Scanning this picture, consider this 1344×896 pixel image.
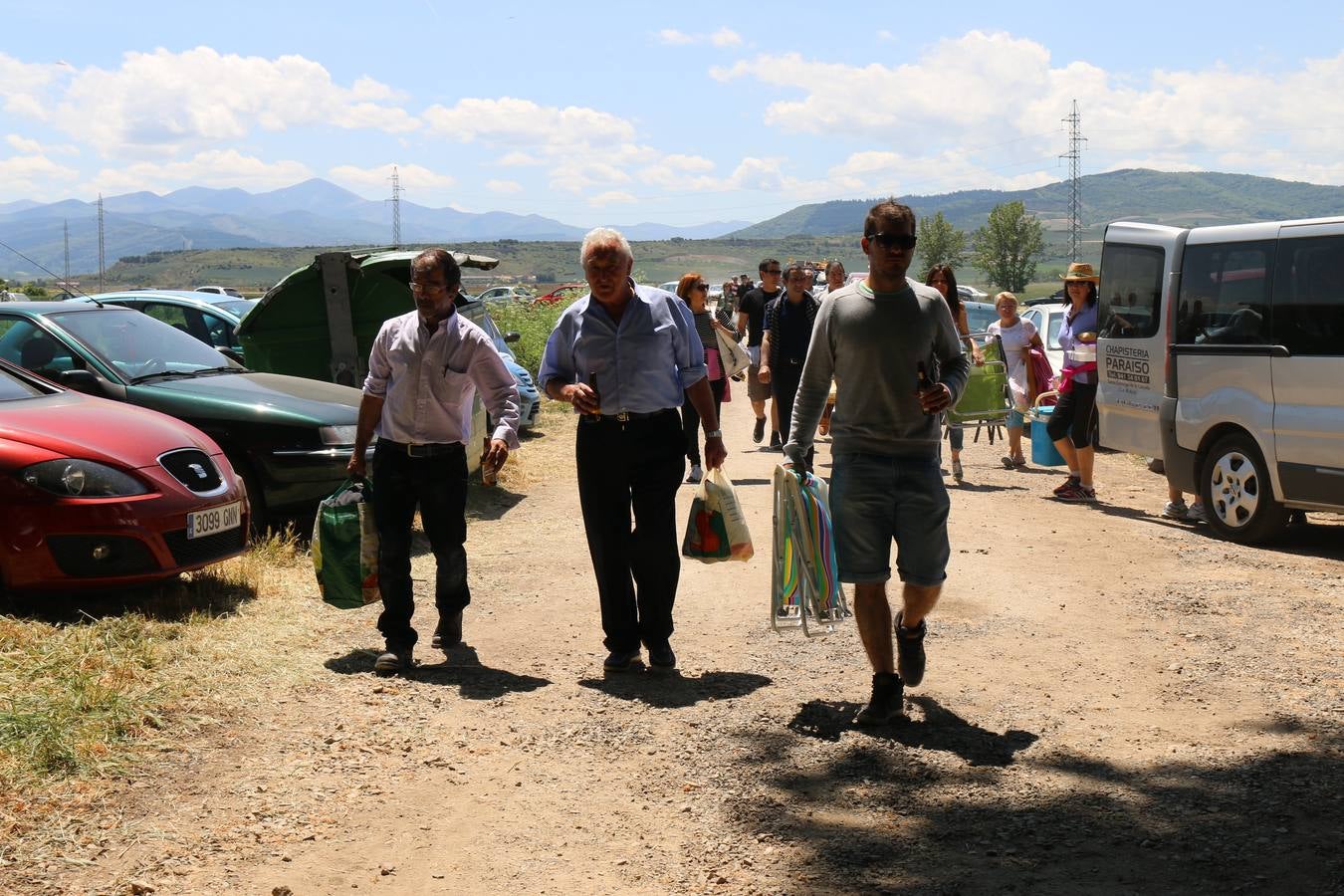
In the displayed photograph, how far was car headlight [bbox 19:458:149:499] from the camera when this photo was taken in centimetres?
727

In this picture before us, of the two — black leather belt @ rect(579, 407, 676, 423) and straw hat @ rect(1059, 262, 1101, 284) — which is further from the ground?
straw hat @ rect(1059, 262, 1101, 284)

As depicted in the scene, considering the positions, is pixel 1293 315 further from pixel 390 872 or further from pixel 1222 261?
pixel 390 872

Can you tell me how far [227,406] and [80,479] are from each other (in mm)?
2472

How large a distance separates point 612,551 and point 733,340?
284 inches

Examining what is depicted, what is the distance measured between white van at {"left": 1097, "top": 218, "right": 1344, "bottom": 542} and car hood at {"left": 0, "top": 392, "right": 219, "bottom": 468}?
22.5 feet

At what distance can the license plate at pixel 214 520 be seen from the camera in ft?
25.3

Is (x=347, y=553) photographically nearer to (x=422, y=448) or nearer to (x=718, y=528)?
(x=422, y=448)

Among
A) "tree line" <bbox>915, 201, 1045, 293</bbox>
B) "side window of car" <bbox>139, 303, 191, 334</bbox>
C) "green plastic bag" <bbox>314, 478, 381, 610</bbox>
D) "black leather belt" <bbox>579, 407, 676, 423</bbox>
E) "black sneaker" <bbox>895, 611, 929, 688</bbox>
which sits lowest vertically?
"black sneaker" <bbox>895, 611, 929, 688</bbox>

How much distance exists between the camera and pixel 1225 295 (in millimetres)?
10406

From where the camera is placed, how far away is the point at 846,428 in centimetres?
566

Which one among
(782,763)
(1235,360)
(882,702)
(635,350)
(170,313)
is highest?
(170,313)

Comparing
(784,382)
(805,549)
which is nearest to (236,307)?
(784,382)

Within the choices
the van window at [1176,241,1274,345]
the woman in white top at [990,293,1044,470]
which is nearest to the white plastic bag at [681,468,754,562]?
the van window at [1176,241,1274,345]

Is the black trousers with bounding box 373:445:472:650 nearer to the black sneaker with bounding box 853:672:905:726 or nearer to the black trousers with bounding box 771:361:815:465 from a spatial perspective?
the black sneaker with bounding box 853:672:905:726
